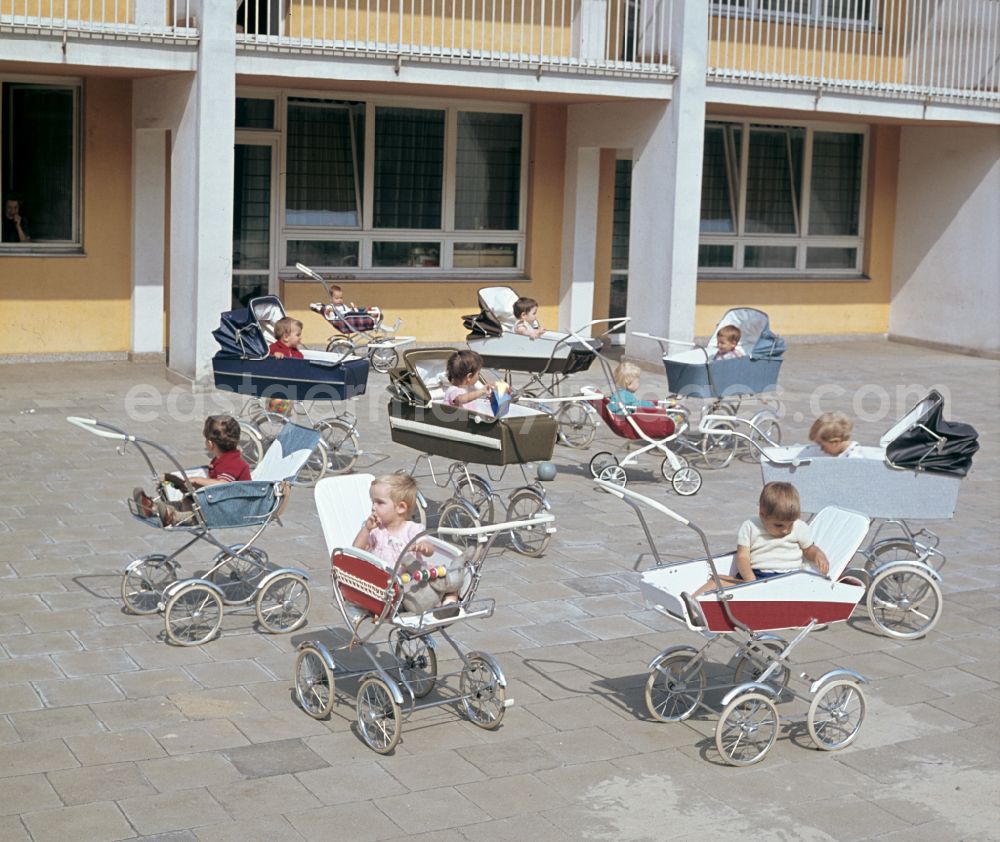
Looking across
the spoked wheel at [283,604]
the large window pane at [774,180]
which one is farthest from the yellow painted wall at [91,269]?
the spoked wheel at [283,604]

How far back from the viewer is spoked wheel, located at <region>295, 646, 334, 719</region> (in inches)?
266

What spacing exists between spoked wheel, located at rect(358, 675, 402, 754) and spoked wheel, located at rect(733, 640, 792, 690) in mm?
1637

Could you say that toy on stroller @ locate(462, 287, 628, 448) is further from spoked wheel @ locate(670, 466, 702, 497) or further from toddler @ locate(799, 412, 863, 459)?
toddler @ locate(799, 412, 863, 459)

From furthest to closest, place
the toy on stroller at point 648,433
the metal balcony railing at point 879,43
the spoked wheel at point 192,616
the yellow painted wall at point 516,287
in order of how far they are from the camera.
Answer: the metal balcony railing at point 879,43 → the yellow painted wall at point 516,287 → the toy on stroller at point 648,433 → the spoked wheel at point 192,616

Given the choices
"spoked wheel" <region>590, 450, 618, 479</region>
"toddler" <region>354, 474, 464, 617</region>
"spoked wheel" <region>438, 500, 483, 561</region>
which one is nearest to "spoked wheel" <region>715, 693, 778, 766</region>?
"toddler" <region>354, 474, 464, 617</region>

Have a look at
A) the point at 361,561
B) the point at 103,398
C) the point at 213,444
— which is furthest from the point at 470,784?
the point at 103,398

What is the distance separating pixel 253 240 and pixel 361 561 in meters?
12.4

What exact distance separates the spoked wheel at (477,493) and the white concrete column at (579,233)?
9.88 m

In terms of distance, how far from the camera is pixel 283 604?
808 centimetres

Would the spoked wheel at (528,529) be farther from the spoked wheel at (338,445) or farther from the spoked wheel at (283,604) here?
the spoked wheel at (338,445)

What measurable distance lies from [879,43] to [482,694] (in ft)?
56.4

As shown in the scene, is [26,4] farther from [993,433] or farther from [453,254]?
[993,433]

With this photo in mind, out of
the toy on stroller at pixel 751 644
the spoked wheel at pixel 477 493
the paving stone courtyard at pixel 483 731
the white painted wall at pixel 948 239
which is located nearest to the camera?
the paving stone courtyard at pixel 483 731

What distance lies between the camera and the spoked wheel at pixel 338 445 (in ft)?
39.8
